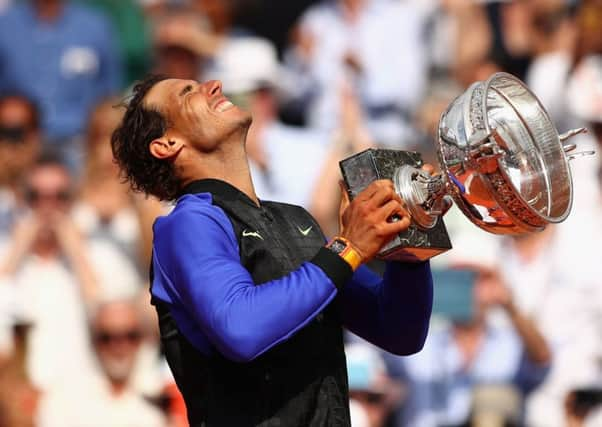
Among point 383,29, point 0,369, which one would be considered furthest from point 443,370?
point 383,29

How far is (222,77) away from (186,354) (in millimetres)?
4497

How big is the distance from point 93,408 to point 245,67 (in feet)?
7.67

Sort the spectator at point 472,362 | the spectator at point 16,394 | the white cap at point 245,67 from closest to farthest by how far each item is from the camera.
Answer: the spectator at point 16,394 < the spectator at point 472,362 < the white cap at point 245,67

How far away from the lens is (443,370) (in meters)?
6.08

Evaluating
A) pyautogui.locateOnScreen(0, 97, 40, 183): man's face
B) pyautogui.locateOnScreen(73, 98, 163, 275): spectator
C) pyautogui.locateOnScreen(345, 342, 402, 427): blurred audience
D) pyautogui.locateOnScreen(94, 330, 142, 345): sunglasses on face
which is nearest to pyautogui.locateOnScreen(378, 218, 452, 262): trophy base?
pyautogui.locateOnScreen(345, 342, 402, 427): blurred audience

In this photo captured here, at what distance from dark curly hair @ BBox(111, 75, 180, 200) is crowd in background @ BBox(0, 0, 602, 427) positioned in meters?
1.66

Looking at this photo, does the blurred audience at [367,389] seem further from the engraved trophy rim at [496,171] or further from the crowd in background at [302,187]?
the engraved trophy rim at [496,171]

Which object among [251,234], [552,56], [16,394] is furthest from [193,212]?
[552,56]

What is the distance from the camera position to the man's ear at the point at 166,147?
3186mm

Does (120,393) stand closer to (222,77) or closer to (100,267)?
(100,267)

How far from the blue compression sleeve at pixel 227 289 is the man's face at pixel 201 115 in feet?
0.86

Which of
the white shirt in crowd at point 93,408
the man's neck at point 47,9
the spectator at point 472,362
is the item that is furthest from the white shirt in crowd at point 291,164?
the man's neck at point 47,9

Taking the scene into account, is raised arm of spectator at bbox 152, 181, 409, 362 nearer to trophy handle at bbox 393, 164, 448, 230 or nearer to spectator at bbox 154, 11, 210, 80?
trophy handle at bbox 393, 164, 448, 230

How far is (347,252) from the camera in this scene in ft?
9.37
